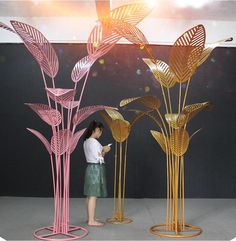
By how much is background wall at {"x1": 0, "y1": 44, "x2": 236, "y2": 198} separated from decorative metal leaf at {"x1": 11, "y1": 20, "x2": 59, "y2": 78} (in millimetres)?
2657

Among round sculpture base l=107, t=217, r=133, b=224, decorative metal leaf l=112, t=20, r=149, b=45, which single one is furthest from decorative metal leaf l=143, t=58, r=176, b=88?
round sculpture base l=107, t=217, r=133, b=224

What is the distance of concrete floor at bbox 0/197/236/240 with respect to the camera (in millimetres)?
4156

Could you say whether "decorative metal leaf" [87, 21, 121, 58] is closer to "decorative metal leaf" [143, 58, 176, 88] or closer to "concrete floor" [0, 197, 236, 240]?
"decorative metal leaf" [143, 58, 176, 88]

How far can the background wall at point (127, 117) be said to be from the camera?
21.7 ft

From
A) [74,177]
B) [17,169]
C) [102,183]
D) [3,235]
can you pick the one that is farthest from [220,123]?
[3,235]

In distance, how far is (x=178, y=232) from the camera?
420cm

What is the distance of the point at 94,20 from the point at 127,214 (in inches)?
124

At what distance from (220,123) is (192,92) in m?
0.68

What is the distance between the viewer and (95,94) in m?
6.66

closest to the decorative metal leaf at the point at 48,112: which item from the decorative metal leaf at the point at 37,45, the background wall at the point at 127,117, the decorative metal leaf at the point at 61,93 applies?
the decorative metal leaf at the point at 61,93

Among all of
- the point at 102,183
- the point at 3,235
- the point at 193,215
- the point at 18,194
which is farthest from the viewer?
the point at 18,194

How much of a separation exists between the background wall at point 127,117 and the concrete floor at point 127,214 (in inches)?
13.2

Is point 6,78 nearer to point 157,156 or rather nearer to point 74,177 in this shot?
point 74,177

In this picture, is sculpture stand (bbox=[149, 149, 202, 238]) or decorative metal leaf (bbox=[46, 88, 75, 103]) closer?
decorative metal leaf (bbox=[46, 88, 75, 103])
